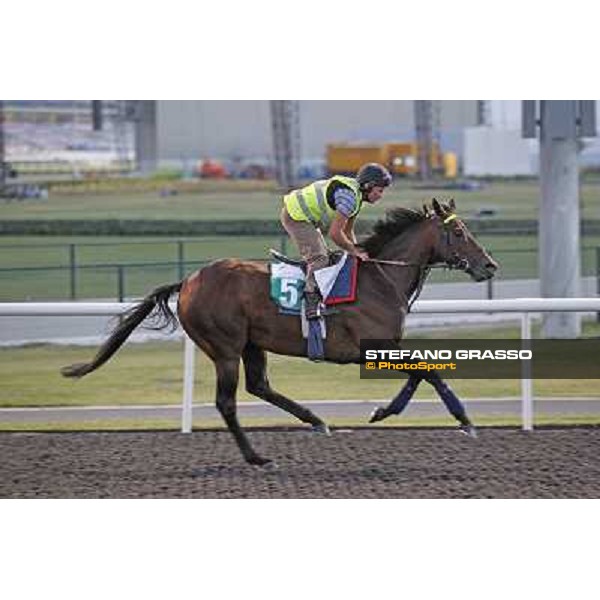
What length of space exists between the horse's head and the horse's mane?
4.2 inches

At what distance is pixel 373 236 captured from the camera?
7770 mm

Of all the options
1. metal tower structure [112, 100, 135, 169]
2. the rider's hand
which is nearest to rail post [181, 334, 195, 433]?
metal tower structure [112, 100, 135, 169]

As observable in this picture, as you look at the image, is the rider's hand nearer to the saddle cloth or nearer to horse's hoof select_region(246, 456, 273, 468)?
the saddle cloth

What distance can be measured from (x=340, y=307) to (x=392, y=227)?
0.49 metres

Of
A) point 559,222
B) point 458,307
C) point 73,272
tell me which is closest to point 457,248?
point 458,307

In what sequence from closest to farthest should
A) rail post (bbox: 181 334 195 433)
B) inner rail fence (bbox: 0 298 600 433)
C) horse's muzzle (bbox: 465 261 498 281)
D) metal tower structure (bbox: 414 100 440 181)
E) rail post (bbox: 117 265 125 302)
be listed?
horse's muzzle (bbox: 465 261 498 281) < inner rail fence (bbox: 0 298 600 433) < metal tower structure (bbox: 414 100 440 181) < rail post (bbox: 181 334 195 433) < rail post (bbox: 117 265 125 302)

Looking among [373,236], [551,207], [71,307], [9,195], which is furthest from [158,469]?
[551,207]

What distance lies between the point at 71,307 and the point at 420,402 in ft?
7.01

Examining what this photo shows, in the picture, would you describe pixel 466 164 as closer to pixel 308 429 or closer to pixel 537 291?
pixel 537 291

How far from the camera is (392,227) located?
7770 millimetres

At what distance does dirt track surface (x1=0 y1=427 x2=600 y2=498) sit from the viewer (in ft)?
24.3

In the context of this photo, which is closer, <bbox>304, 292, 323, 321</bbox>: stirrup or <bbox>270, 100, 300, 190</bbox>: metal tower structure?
<bbox>304, 292, 323, 321</bbox>: stirrup

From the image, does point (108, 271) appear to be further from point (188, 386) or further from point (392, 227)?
point (392, 227)

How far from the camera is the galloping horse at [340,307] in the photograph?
7660 mm
